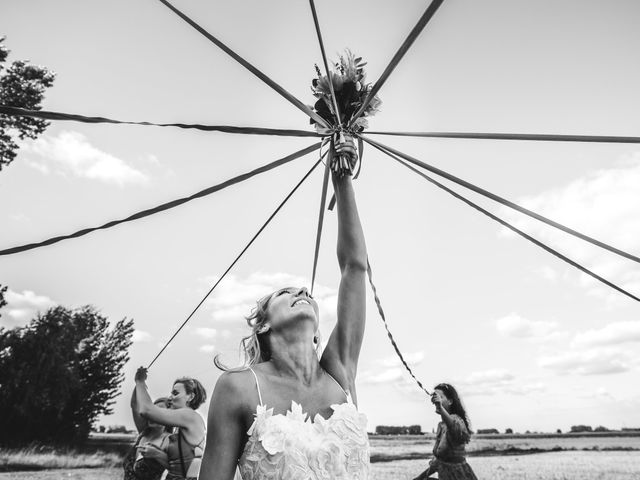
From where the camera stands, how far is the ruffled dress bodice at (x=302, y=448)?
1.82 m

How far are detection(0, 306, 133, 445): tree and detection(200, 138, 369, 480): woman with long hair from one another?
31781 mm

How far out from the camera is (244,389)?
1938mm

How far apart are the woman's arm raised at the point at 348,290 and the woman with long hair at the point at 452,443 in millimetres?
4146

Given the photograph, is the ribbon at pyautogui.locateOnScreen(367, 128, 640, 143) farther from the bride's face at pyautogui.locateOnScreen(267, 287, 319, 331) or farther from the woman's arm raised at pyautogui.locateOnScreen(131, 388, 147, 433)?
the woman's arm raised at pyautogui.locateOnScreen(131, 388, 147, 433)

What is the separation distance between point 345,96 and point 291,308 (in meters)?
1.14

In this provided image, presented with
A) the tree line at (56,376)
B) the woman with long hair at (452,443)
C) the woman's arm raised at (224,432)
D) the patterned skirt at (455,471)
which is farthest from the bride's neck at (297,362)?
the tree line at (56,376)

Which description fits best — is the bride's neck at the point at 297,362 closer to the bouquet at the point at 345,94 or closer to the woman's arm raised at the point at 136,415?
the bouquet at the point at 345,94

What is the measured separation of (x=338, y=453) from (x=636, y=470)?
1619 centimetres

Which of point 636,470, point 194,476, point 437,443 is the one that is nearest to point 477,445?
point 636,470

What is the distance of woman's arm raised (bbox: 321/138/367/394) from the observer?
2.31 meters

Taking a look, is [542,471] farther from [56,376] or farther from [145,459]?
[56,376]

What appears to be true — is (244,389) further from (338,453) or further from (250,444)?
(338,453)

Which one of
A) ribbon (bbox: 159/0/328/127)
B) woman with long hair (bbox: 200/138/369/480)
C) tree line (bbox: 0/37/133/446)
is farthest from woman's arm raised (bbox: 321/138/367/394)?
tree line (bbox: 0/37/133/446)

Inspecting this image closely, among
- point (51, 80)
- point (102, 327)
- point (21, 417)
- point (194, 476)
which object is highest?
point (102, 327)
